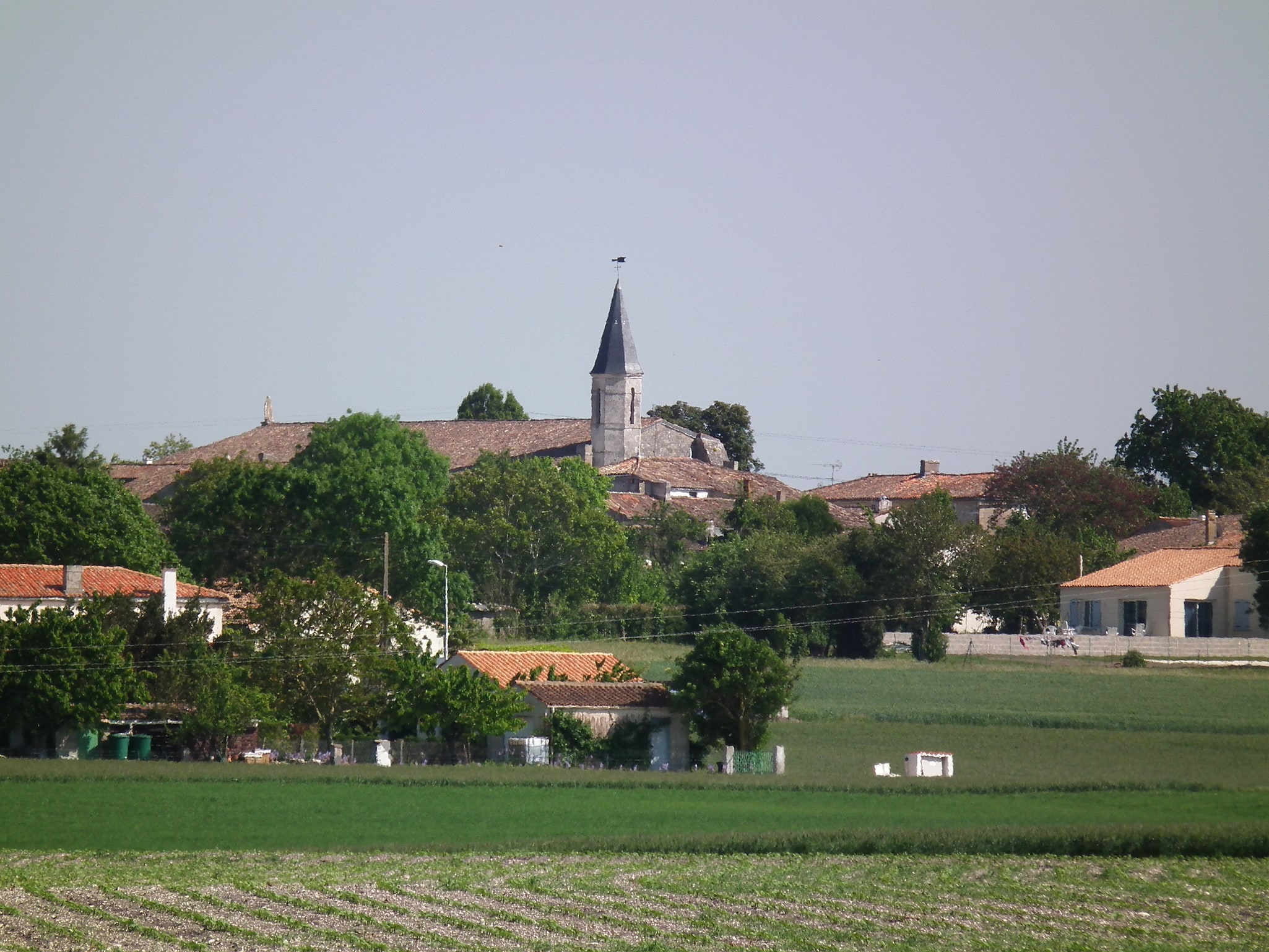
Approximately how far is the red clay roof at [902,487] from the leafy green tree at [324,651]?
5974 cm

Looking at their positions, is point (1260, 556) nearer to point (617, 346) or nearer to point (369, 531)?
point (369, 531)

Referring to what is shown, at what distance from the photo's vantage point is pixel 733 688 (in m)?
43.4

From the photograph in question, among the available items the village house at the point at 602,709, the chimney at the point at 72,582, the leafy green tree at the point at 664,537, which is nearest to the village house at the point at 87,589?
the chimney at the point at 72,582

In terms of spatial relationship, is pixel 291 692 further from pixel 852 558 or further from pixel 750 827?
pixel 852 558

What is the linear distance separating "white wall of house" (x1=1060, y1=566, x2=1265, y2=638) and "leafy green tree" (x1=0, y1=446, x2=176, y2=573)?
3839 centimetres

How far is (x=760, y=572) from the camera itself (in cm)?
7131

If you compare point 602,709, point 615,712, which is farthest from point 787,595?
point 602,709

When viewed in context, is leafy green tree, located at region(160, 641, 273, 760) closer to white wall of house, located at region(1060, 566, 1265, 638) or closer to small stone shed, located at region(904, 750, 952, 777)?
small stone shed, located at region(904, 750, 952, 777)

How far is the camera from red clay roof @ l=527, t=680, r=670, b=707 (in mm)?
44406

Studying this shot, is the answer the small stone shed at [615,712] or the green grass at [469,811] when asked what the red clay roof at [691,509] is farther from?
the green grass at [469,811]

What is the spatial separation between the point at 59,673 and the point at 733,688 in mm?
17697

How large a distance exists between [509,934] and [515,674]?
27.6 m

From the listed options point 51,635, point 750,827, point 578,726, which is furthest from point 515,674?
point 750,827

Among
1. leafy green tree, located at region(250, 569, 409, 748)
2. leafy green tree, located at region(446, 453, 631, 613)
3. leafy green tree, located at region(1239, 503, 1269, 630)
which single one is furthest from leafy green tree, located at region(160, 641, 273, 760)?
leafy green tree, located at region(1239, 503, 1269, 630)
